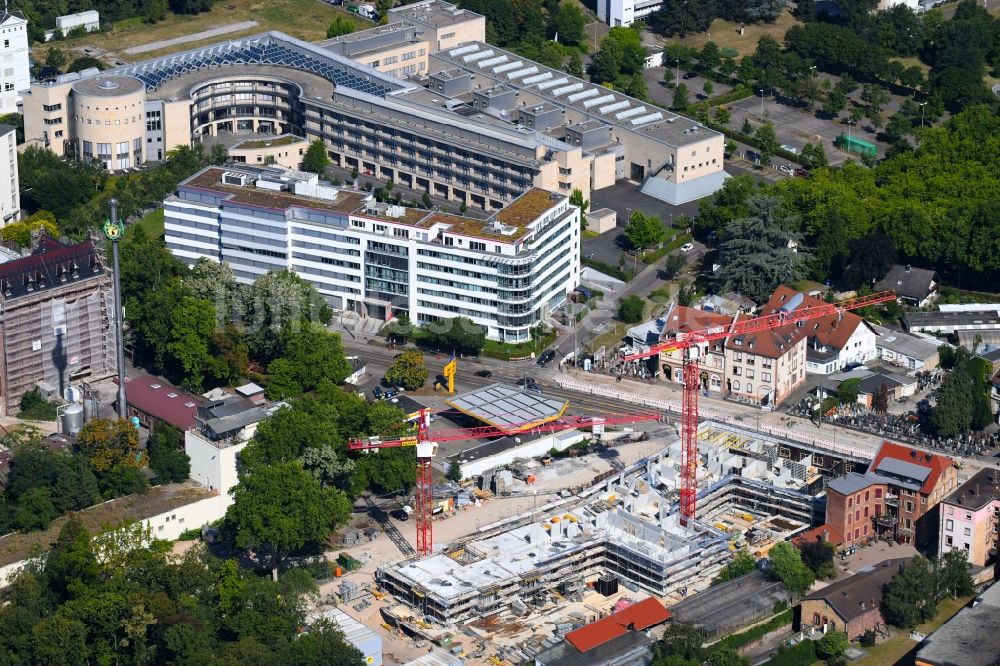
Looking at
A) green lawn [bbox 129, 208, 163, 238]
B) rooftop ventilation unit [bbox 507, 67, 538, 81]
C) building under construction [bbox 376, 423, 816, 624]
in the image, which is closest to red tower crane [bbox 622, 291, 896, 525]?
building under construction [bbox 376, 423, 816, 624]

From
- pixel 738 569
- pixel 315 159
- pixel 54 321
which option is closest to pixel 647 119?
pixel 315 159

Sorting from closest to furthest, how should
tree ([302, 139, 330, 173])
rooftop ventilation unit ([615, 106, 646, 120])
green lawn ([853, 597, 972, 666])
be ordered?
green lawn ([853, 597, 972, 666]) < tree ([302, 139, 330, 173]) < rooftop ventilation unit ([615, 106, 646, 120])

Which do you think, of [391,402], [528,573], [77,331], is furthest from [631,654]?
[77,331]

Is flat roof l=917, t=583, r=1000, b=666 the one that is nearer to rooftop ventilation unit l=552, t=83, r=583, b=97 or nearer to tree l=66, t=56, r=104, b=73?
rooftop ventilation unit l=552, t=83, r=583, b=97

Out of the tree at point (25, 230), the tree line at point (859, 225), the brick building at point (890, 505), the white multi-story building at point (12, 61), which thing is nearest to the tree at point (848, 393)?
the brick building at point (890, 505)

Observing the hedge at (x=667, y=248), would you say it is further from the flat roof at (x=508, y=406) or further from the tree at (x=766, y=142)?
the flat roof at (x=508, y=406)

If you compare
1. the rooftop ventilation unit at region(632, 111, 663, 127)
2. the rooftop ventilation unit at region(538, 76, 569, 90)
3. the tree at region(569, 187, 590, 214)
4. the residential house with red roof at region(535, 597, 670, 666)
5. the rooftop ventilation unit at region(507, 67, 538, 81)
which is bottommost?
the residential house with red roof at region(535, 597, 670, 666)

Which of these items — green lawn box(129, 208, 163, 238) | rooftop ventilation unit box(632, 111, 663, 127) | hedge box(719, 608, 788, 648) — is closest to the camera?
hedge box(719, 608, 788, 648)

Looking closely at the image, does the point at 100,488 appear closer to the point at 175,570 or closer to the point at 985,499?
the point at 175,570
